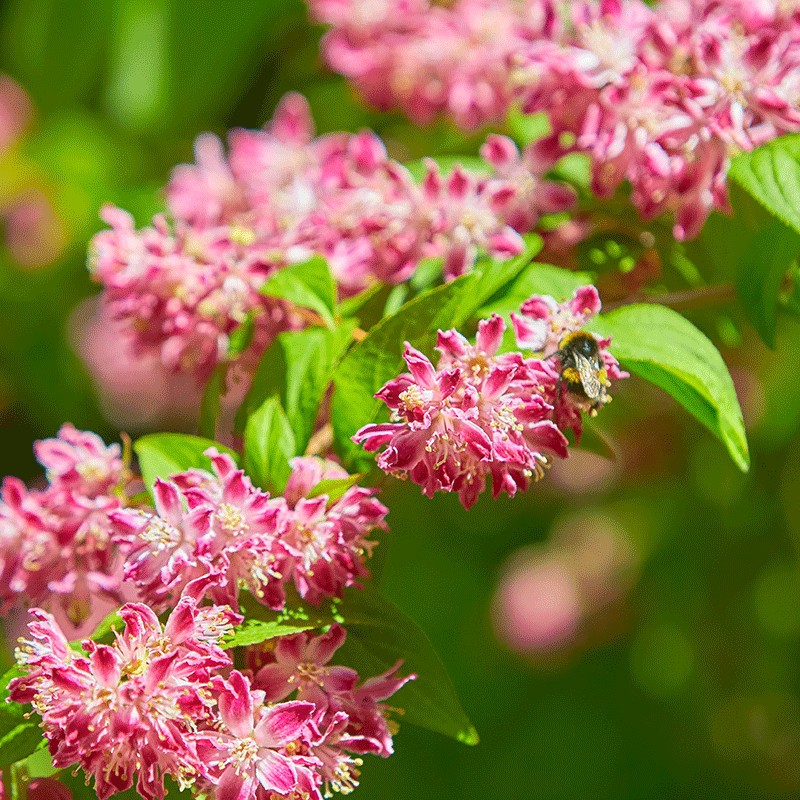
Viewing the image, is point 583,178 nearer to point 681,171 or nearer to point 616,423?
point 681,171

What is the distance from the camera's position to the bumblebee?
0.87 meters

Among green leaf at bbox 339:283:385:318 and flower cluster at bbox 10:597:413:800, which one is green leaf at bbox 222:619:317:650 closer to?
flower cluster at bbox 10:597:413:800

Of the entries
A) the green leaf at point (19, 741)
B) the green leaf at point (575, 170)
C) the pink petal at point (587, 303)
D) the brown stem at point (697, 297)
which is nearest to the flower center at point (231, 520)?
the green leaf at point (19, 741)

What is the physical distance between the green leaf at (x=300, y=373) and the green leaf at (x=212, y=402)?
0.14 feet

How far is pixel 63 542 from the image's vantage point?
1.01m

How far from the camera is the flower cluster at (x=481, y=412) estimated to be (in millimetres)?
841

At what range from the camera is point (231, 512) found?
2.89ft

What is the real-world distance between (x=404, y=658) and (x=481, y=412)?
0.73 feet

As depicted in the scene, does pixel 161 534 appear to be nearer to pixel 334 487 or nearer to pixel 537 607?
pixel 334 487

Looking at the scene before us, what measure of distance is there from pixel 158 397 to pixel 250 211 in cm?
115

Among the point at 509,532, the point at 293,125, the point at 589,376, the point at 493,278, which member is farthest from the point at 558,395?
the point at 509,532

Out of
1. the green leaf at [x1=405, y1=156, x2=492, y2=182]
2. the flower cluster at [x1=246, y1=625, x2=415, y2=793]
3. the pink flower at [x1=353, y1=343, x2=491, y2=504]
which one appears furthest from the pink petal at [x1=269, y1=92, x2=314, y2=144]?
the flower cluster at [x1=246, y1=625, x2=415, y2=793]

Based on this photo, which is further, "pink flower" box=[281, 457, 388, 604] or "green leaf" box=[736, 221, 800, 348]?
"green leaf" box=[736, 221, 800, 348]

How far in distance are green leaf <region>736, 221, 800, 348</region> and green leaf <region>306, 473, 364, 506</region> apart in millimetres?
414
